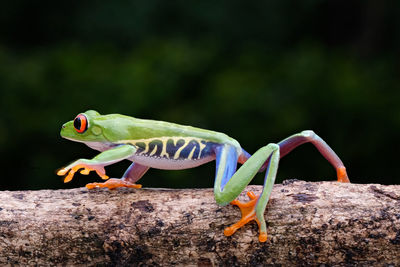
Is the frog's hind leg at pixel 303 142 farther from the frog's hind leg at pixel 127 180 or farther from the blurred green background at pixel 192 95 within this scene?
the blurred green background at pixel 192 95

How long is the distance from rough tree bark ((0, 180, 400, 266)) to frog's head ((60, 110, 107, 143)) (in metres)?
0.33

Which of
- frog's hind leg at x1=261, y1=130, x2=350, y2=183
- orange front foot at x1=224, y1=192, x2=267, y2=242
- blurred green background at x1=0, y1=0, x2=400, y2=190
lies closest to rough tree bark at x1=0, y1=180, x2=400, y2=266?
orange front foot at x1=224, y1=192, x2=267, y2=242

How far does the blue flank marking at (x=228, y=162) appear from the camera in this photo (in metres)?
2.71

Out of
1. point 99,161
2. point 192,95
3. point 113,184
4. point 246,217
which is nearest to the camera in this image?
point 99,161

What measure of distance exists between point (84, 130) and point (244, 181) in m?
0.69

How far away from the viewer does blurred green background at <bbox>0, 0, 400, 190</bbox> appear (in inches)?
194

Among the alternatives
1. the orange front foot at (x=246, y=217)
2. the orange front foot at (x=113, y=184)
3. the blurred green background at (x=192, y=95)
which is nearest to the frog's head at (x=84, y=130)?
the orange front foot at (x=113, y=184)

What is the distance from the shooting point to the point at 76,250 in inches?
112

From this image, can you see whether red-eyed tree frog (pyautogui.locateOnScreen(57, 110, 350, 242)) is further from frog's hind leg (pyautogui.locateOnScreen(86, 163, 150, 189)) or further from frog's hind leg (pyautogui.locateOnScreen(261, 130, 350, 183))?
frog's hind leg (pyautogui.locateOnScreen(86, 163, 150, 189))

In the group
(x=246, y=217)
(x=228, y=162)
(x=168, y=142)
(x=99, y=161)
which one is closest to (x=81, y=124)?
(x=99, y=161)

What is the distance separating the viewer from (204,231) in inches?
110

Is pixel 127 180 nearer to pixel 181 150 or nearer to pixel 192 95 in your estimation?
pixel 181 150

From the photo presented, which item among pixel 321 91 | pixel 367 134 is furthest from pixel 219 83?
pixel 367 134

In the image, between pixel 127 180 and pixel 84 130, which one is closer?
pixel 84 130
